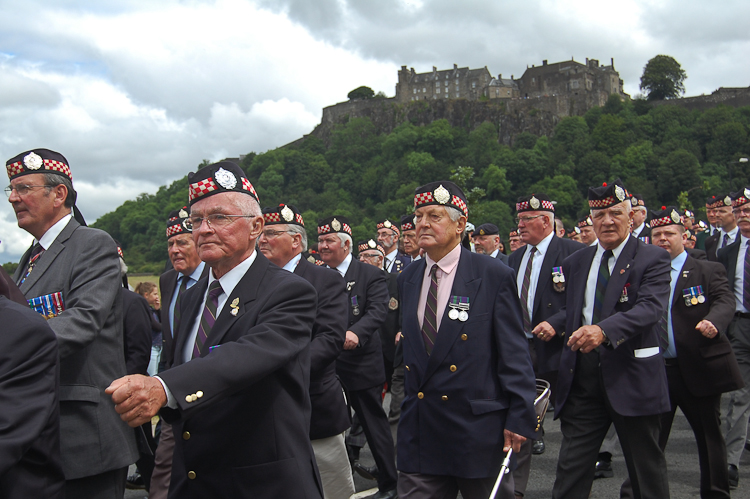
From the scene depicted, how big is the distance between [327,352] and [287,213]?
131 cm

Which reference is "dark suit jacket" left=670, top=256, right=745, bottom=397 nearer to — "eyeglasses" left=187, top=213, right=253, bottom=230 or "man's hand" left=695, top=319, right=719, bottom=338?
"man's hand" left=695, top=319, right=719, bottom=338

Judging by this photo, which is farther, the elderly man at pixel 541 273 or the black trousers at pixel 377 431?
the elderly man at pixel 541 273

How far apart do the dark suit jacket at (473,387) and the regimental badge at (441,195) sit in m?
0.49

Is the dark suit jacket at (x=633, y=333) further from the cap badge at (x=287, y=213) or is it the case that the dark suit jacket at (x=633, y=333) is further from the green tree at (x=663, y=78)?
the green tree at (x=663, y=78)

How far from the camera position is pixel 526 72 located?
122 m

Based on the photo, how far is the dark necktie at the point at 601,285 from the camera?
5.04m

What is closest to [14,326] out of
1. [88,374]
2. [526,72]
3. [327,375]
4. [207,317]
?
[207,317]

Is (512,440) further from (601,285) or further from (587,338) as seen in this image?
(601,285)

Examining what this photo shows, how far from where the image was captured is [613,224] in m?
5.12

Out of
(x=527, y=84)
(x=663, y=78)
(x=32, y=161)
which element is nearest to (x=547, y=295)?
(x=32, y=161)

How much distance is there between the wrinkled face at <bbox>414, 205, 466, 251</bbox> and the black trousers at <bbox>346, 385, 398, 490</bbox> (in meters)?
2.69

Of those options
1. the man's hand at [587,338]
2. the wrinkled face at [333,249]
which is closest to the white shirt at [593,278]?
the man's hand at [587,338]

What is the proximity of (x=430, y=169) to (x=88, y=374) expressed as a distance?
326ft

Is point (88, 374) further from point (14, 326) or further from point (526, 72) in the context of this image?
point (526, 72)
